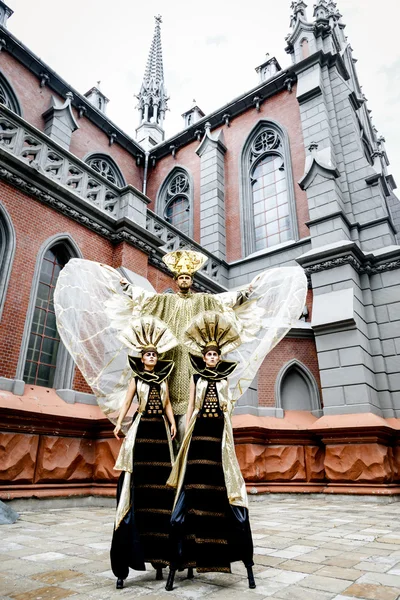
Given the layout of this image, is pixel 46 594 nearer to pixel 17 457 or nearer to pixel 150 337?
pixel 150 337

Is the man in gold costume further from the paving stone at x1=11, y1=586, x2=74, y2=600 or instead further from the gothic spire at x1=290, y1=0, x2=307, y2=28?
the gothic spire at x1=290, y1=0, x2=307, y2=28

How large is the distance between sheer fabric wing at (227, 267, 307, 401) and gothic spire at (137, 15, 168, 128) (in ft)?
82.8

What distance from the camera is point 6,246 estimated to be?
7781mm

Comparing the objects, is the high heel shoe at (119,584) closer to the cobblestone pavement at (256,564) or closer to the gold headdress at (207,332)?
the cobblestone pavement at (256,564)

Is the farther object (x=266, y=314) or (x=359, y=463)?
(x=359, y=463)

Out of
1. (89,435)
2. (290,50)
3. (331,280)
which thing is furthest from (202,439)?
(290,50)

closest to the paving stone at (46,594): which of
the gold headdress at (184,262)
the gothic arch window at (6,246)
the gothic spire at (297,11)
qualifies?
the gold headdress at (184,262)

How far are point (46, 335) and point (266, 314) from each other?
5.99 m

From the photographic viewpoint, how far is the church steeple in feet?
84.4

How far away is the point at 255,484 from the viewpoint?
8.66 meters

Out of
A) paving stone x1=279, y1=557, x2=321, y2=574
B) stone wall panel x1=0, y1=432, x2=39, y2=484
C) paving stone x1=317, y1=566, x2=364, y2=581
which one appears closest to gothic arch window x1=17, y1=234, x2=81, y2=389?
stone wall panel x1=0, y1=432, x2=39, y2=484

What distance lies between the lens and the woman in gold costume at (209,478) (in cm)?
290

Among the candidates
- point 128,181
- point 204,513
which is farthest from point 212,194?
point 204,513

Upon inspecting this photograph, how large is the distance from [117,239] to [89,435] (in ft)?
14.9
